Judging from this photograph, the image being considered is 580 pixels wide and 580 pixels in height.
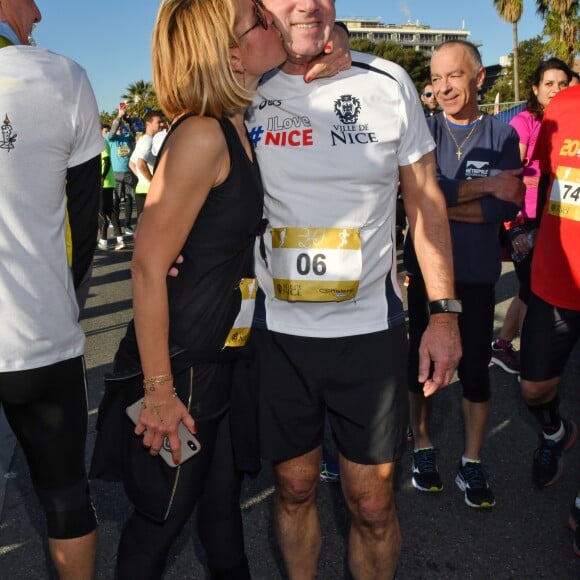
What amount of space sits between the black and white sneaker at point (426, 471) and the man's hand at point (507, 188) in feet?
4.16

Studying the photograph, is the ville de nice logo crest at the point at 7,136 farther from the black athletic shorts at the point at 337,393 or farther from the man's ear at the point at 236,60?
the black athletic shorts at the point at 337,393

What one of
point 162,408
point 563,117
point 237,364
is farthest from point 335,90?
point 563,117

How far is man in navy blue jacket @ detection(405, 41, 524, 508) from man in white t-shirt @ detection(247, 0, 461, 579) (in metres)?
0.78

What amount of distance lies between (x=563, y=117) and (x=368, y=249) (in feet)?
4.45

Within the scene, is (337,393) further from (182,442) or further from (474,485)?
(474,485)

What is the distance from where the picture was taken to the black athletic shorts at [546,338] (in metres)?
2.80

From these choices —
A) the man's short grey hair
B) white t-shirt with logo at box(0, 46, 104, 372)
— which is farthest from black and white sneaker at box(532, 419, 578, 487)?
white t-shirt with logo at box(0, 46, 104, 372)

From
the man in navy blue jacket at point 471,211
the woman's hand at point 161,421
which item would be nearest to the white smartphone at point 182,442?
the woman's hand at point 161,421

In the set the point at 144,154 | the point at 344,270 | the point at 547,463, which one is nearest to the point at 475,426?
the point at 547,463

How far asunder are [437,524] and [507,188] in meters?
1.48

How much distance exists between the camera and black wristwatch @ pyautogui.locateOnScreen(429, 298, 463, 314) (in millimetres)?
2051

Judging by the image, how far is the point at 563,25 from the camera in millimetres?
31844

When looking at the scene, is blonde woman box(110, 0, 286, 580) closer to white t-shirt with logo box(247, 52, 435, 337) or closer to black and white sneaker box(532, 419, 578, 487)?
white t-shirt with logo box(247, 52, 435, 337)

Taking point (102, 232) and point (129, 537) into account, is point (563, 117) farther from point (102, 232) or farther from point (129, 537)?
point (102, 232)
